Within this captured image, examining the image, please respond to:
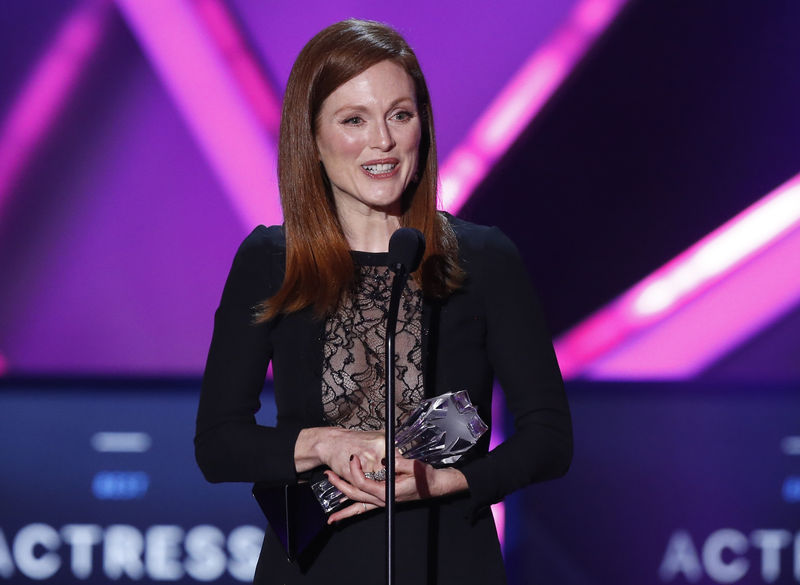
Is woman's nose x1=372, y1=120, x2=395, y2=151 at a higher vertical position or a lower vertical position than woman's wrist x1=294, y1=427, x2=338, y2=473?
higher

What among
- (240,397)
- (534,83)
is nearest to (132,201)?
(534,83)

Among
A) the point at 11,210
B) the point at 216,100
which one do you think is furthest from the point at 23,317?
the point at 216,100

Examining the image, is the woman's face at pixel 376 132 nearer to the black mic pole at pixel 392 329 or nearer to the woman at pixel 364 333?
the woman at pixel 364 333

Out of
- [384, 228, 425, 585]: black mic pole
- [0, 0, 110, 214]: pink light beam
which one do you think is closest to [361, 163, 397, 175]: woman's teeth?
[384, 228, 425, 585]: black mic pole

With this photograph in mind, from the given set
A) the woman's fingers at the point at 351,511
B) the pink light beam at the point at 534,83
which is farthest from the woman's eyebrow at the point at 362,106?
the pink light beam at the point at 534,83

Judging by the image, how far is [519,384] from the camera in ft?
5.07

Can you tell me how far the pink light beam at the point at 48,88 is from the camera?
319 centimetres

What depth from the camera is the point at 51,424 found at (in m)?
3.19

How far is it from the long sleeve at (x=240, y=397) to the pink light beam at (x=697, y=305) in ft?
5.41

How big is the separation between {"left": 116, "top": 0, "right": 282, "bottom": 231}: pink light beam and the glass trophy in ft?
A: 5.86

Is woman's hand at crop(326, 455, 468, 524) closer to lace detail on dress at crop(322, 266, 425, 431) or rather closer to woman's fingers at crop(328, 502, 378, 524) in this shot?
woman's fingers at crop(328, 502, 378, 524)

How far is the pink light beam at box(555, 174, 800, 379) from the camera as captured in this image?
10.2 ft

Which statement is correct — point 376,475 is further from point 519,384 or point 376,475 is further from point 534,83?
point 534,83

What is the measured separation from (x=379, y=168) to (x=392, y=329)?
1.37 ft
